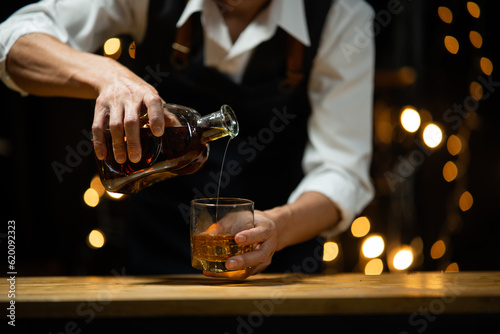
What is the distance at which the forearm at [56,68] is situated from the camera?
1.16 meters

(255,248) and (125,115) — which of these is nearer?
(125,115)

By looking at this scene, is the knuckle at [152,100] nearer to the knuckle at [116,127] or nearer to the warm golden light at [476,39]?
the knuckle at [116,127]

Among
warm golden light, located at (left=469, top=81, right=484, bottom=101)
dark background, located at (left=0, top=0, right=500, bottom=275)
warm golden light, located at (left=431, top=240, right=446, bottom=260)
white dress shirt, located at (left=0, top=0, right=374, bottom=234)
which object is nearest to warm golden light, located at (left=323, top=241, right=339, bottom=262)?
dark background, located at (left=0, top=0, right=500, bottom=275)

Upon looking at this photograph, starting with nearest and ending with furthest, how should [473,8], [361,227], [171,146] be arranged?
[171,146] < [473,8] < [361,227]

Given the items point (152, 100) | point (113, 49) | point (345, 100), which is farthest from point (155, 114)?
point (113, 49)

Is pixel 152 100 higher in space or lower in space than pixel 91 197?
higher

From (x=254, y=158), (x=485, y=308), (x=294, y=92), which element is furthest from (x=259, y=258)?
(x=294, y=92)

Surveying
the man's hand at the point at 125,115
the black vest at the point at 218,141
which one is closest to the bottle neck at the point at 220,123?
the man's hand at the point at 125,115

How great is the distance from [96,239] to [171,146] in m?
2.47

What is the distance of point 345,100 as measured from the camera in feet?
5.24

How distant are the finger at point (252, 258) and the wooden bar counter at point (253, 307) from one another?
8cm

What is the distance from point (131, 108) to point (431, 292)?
2.14 feet

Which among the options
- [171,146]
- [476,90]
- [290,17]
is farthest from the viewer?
[476,90]

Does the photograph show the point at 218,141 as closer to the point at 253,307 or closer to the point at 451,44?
the point at 253,307
